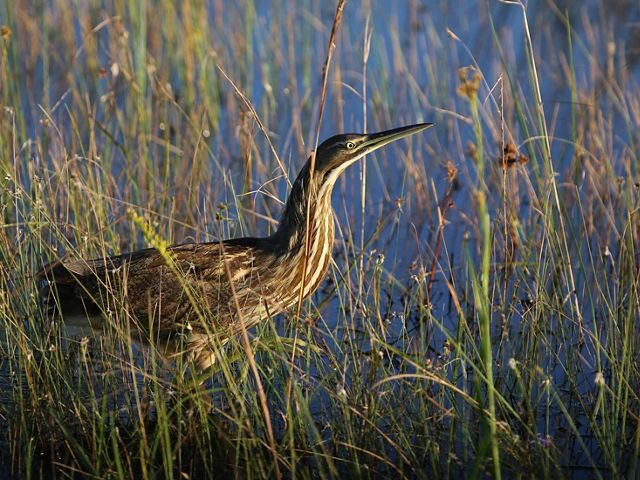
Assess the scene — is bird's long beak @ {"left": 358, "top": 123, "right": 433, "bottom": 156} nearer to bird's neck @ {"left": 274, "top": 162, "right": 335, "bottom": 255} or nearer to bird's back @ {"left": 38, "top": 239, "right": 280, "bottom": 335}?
bird's neck @ {"left": 274, "top": 162, "right": 335, "bottom": 255}

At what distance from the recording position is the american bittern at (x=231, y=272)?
13.3 ft

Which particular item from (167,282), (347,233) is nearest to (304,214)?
(167,282)

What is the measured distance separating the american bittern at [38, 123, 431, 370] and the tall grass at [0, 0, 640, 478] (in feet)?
0.39

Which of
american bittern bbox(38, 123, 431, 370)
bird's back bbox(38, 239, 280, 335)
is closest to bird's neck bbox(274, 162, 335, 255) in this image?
american bittern bbox(38, 123, 431, 370)

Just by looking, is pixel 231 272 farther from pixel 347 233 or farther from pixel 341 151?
pixel 347 233

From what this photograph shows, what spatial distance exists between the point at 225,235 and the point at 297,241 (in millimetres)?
1397

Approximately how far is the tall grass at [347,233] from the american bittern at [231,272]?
0.39ft

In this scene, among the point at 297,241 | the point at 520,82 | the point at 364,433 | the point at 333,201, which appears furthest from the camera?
the point at 520,82

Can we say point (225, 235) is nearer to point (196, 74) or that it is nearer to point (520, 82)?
point (196, 74)

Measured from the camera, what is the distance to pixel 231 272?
4.04 metres

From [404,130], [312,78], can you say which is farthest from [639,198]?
[312,78]

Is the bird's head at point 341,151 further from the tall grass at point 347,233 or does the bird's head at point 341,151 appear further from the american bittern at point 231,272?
the tall grass at point 347,233

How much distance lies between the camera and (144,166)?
18.2ft

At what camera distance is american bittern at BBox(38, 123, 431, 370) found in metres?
4.04
